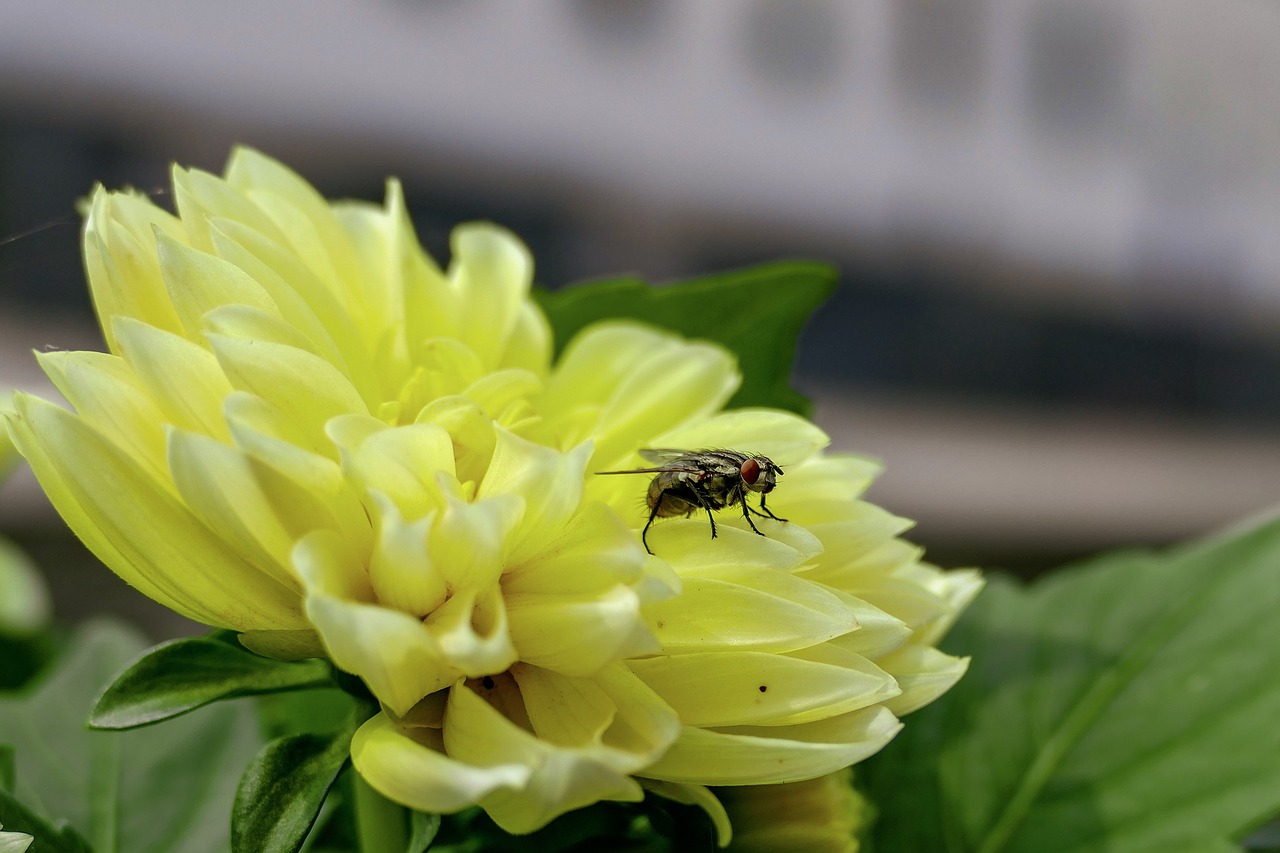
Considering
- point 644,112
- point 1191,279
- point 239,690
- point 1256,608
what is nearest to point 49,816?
point 239,690

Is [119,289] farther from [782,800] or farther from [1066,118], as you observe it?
[1066,118]

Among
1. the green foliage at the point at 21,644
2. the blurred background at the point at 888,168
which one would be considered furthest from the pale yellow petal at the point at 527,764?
the blurred background at the point at 888,168

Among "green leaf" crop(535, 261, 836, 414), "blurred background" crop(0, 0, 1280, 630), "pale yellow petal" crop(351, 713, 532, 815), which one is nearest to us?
"pale yellow petal" crop(351, 713, 532, 815)

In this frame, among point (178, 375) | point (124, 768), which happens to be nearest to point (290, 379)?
point (178, 375)

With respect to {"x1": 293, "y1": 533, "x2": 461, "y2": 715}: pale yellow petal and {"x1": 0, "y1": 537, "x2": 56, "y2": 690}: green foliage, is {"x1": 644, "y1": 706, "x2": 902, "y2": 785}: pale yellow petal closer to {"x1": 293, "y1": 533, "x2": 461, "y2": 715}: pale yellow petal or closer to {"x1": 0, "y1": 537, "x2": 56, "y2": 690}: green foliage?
{"x1": 293, "y1": 533, "x2": 461, "y2": 715}: pale yellow petal

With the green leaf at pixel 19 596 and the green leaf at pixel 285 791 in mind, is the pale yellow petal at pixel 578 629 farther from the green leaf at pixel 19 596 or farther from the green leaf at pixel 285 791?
the green leaf at pixel 19 596

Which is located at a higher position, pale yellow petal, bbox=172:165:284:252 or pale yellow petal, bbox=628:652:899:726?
pale yellow petal, bbox=172:165:284:252

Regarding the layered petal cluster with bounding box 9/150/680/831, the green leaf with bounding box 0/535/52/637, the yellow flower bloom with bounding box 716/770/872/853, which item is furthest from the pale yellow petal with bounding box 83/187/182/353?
the green leaf with bounding box 0/535/52/637

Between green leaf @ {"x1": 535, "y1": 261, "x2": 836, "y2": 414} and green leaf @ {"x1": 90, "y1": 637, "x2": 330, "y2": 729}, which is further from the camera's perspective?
green leaf @ {"x1": 535, "y1": 261, "x2": 836, "y2": 414}
